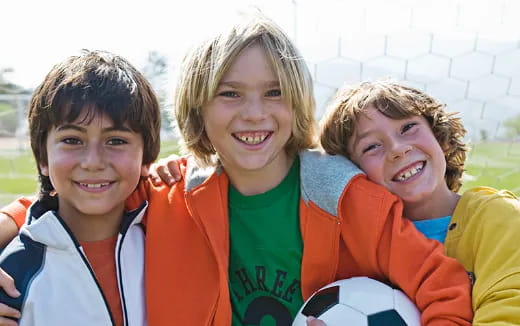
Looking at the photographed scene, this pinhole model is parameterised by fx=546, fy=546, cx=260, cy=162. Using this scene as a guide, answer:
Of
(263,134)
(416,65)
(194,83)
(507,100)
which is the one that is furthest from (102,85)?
(507,100)

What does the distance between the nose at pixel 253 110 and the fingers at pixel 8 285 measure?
72 cm

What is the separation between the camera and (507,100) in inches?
168

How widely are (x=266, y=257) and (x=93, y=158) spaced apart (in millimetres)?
548

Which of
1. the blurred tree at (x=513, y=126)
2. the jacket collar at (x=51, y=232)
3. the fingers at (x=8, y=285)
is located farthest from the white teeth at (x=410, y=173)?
the blurred tree at (x=513, y=126)

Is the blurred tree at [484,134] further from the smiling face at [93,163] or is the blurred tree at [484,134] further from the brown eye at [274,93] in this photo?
the smiling face at [93,163]

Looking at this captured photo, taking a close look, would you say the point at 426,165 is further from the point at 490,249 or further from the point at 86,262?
the point at 86,262

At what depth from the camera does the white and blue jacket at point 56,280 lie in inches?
53.2

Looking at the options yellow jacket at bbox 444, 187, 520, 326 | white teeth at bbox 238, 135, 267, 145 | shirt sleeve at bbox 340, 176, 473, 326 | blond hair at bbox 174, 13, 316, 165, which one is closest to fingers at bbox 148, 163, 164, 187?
blond hair at bbox 174, 13, 316, 165

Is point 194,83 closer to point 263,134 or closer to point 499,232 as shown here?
point 263,134

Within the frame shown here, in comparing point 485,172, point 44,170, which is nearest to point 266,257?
point 44,170

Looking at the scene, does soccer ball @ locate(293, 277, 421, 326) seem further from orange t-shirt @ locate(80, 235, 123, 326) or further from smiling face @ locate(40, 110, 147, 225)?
smiling face @ locate(40, 110, 147, 225)

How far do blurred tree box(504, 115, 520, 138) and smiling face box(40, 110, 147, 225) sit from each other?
12.8ft

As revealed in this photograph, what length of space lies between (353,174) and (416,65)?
2.70 m

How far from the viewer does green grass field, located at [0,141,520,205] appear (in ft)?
15.3
